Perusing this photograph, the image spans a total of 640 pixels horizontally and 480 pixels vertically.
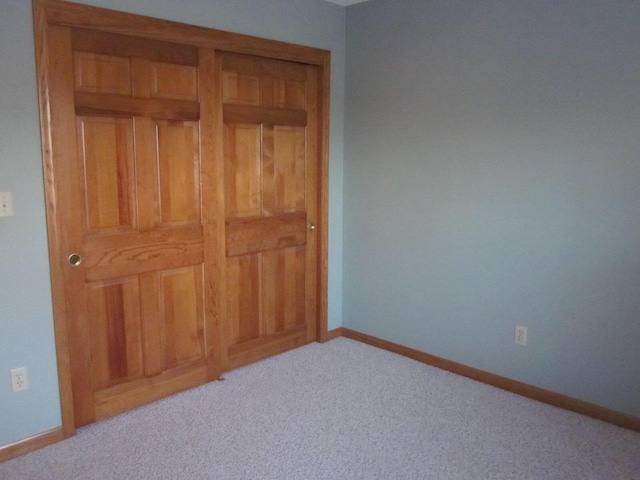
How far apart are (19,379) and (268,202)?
173 centimetres

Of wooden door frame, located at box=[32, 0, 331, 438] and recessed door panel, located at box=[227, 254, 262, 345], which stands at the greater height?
wooden door frame, located at box=[32, 0, 331, 438]

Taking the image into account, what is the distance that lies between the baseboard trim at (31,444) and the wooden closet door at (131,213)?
0.15 meters

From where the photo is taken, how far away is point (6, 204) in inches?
89.7

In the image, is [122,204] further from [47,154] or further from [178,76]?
[178,76]

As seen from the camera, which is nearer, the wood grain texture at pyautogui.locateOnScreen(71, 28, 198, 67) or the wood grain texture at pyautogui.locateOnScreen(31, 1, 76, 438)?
the wood grain texture at pyautogui.locateOnScreen(31, 1, 76, 438)

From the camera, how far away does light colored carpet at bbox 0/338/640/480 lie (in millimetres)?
2303

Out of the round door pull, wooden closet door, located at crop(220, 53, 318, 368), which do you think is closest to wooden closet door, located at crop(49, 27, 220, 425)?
the round door pull

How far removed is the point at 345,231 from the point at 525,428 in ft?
5.97

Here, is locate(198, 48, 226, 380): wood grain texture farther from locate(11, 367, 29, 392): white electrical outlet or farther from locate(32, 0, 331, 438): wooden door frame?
locate(11, 367, 29, 392): white electrical outlet

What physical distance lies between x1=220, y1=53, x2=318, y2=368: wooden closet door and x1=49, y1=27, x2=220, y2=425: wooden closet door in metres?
0.21

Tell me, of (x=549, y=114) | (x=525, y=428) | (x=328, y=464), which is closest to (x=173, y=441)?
(x=328, y=464)

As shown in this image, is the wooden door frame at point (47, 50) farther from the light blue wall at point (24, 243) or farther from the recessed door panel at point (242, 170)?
A: the recessed door panel at point (242, 170)

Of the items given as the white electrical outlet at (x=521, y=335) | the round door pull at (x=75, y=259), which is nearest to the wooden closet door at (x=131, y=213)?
the round door pull at (x=75, y=259)

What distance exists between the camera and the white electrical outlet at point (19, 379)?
2.38m
